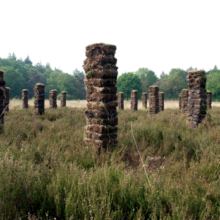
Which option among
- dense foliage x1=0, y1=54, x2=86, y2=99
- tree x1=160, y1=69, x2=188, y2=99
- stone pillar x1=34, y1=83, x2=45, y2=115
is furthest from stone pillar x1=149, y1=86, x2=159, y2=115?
tree x1=160, y1=69, x2=188, y2=99

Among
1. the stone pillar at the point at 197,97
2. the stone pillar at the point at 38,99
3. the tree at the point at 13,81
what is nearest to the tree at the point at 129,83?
the tree at the point at 13,81

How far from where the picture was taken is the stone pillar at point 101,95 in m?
4.62

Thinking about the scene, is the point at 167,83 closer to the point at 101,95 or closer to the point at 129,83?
the point at 129,83

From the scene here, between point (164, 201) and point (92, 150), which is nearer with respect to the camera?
point (164, 201)

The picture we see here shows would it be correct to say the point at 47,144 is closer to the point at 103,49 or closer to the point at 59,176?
the point at 59,176

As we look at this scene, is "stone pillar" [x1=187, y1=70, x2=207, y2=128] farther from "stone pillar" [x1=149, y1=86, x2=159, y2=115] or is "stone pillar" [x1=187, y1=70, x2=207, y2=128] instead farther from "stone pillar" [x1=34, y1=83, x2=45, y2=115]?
"stone pillar" [x1=34, y1=83, x2=45, y2=115]

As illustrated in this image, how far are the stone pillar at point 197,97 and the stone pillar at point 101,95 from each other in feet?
18.0

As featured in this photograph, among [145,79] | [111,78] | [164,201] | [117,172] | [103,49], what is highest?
[145,79]

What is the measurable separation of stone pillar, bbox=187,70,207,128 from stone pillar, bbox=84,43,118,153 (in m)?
5.48

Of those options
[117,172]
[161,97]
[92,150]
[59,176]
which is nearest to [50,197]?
[59,176]

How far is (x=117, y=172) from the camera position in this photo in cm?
292

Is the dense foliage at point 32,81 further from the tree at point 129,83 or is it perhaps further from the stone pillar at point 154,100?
the stone pillar at point 154,100

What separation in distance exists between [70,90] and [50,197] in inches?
2545

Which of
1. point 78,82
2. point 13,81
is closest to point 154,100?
point 13,81
